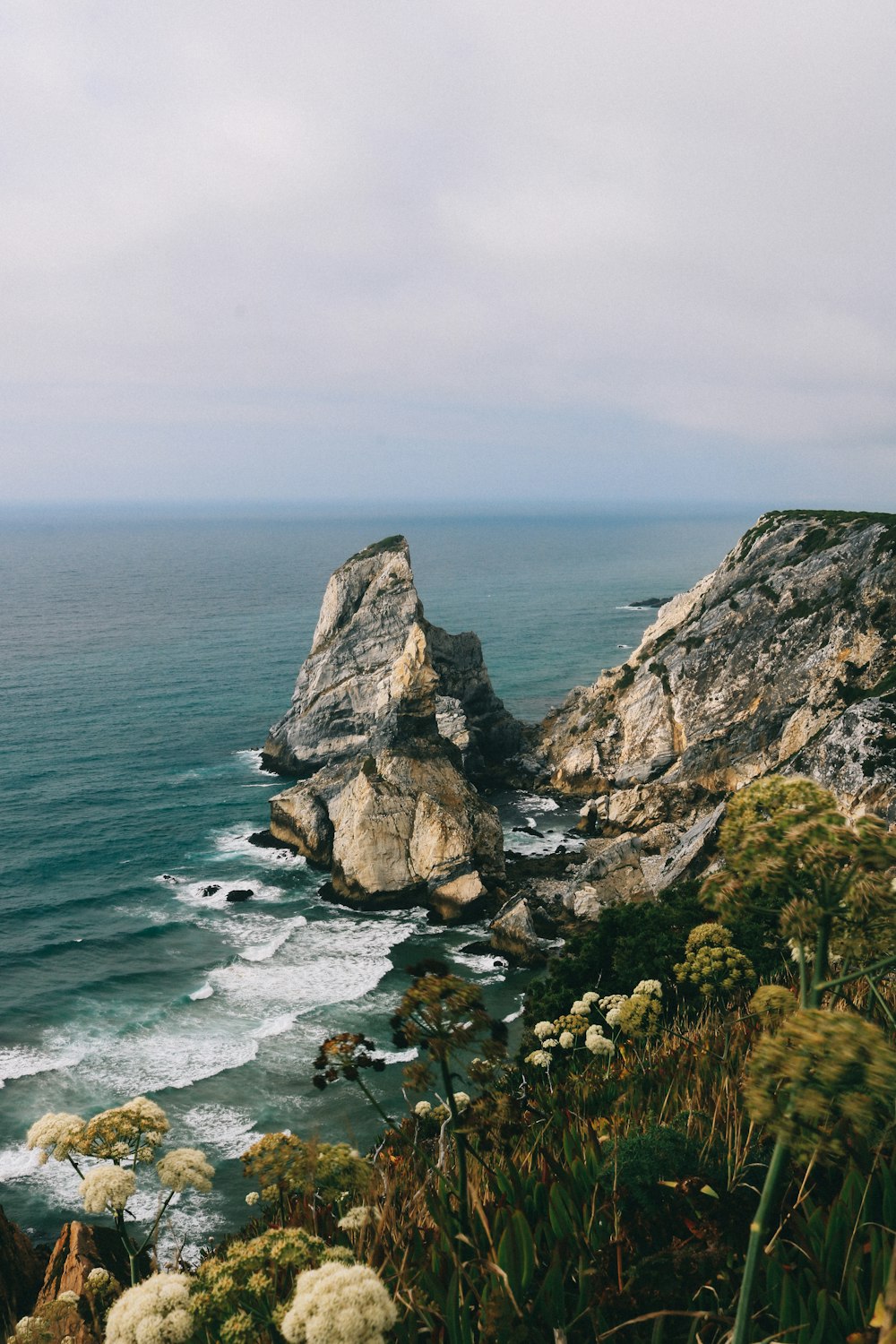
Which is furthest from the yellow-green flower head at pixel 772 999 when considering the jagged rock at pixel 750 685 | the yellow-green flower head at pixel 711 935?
the jagged rock at pixel 750 685

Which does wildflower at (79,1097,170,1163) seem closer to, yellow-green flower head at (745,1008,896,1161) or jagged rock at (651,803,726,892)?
yellow-green flower head at (745,1008,896,1161)

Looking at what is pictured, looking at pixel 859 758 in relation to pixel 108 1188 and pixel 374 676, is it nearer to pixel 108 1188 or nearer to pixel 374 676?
pixel 374 676

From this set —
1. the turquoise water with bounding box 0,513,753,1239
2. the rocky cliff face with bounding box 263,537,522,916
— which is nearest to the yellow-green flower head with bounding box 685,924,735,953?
the turquoise water with bounding box 0,513,753,1239

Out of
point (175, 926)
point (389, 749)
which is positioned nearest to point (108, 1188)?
point (175, 926)

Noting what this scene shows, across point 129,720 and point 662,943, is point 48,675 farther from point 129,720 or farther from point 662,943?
point 662,943

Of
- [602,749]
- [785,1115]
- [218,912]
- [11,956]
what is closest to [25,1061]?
[11,956]

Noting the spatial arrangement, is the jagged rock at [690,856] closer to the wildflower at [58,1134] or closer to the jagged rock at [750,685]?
the jagged rock at [750,685]
